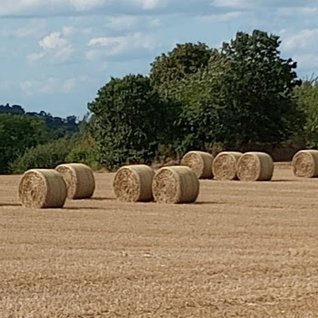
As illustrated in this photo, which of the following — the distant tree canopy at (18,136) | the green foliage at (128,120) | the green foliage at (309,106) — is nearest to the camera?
the green foliage at (128,120)

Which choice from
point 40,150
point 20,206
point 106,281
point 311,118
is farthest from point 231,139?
point 106,281

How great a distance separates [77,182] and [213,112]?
25.5 metres

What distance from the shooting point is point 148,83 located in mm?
51375

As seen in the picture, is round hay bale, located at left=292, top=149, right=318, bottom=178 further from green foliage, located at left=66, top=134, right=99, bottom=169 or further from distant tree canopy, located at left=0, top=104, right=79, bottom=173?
distant tree canopy, located at left=0, top=104, right=79, bottom=173

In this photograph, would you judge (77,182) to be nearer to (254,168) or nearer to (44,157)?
(254,168)

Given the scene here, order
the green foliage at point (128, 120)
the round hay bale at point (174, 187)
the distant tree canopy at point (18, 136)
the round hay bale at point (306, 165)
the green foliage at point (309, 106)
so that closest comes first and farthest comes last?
the round hay bale at point (174, 187)
the round hay bale at point (306, 165)
the green foliage at point (128, 120)
the green foliage at point (309, 106)
the distant tree canopy at point (18, 136)

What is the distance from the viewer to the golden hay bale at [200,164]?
36541 mm

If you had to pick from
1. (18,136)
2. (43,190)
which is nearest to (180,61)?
(18,136)

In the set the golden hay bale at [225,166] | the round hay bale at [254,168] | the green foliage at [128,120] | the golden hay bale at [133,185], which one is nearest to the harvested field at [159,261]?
the golden hay bale at [133,185]

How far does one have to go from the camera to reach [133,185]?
24.8 metres

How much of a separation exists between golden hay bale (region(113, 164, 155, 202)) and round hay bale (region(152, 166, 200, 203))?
0.94 feet

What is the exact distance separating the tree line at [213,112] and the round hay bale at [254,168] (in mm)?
14749

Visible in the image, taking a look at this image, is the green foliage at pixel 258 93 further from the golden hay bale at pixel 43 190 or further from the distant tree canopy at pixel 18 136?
the golden hay bale at pixel 43 190

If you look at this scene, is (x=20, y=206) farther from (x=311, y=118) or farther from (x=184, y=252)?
(x=311, y=118)
